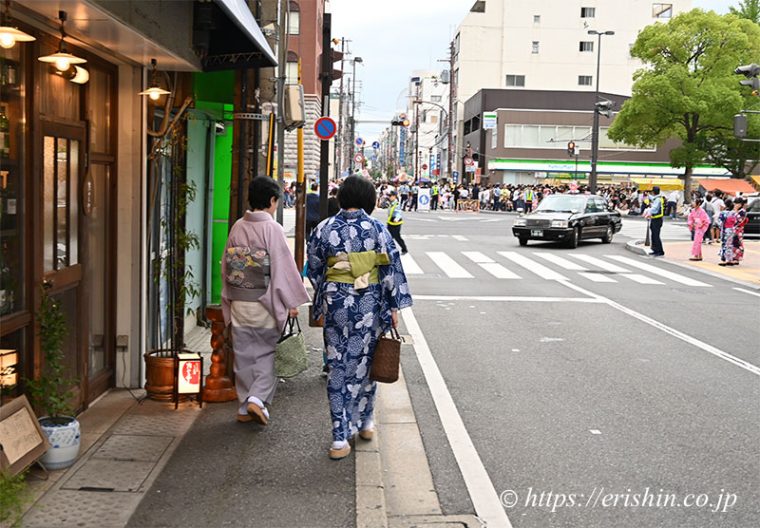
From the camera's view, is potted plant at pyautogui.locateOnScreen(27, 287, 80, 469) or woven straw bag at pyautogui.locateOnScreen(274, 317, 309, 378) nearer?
potted plant at pyautogui.locateOnScreen(27, 287, 80, 469)

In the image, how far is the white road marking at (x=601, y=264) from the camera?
20242mm

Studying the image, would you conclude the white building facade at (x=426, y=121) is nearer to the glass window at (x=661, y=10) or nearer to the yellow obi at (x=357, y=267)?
the glass window at (x=661, y=10)

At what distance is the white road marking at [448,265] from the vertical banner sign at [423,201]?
2949 cm

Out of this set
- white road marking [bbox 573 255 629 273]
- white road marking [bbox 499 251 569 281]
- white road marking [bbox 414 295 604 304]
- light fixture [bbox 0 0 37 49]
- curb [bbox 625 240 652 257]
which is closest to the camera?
light fixture [bbox 0 0 37 49]

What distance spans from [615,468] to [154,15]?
450cm

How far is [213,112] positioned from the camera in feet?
33.7

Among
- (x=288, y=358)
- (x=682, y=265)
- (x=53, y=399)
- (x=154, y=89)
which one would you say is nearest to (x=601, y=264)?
(x=682, y=265)

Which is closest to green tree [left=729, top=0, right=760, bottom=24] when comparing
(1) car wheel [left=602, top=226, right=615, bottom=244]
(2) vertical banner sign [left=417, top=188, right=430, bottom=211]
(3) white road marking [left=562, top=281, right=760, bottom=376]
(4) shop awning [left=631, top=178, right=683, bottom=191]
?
(4) shop awning [left=631, top=178, right=683, bottom=191]

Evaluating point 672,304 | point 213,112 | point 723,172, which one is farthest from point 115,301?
point 723,172

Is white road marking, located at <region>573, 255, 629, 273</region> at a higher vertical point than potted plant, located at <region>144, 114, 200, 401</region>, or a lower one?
lower

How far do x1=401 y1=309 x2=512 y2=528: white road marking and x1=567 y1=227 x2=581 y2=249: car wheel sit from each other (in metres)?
17.2

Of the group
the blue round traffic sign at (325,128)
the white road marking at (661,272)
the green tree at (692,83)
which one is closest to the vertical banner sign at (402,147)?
the green tree at (692,83)

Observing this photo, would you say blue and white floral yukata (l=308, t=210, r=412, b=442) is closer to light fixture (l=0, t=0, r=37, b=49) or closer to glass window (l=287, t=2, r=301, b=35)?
light fixture (l=0, t=0, r=37, b=49)

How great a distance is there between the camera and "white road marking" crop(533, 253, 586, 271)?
20362 millimetres
